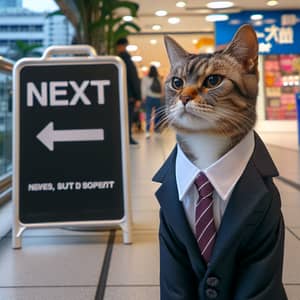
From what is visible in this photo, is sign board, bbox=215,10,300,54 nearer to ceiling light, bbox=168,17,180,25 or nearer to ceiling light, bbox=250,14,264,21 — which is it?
ceiling light, bbox=250,14,264,21

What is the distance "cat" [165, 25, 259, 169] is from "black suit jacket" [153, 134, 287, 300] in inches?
3.8

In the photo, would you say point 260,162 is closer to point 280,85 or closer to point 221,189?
point 221,189

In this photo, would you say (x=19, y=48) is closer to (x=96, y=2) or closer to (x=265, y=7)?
(x=96, y=2)

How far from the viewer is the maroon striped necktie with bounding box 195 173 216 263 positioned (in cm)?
111

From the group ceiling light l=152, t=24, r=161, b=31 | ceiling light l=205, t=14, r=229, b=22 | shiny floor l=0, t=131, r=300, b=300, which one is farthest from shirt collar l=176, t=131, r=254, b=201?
ceiling light l=152, t=24, r=161, b=31

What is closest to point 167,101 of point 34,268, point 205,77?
point 205,77

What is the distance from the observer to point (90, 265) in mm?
1861

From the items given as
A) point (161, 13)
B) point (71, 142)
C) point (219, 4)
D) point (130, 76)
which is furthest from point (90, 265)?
point (161, 13)

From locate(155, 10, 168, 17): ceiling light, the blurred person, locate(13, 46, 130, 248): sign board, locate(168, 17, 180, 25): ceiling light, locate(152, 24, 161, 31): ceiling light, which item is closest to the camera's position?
locate(13, 46, 130, 248): sign board

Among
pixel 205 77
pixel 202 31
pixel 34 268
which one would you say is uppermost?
pixel 202 31

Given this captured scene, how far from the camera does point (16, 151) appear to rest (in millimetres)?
2148

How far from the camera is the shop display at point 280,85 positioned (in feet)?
38.8

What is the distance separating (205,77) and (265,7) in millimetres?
11015

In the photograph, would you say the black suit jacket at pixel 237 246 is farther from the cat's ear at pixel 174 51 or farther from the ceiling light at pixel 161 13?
the ceiling light at pixel 161 13
